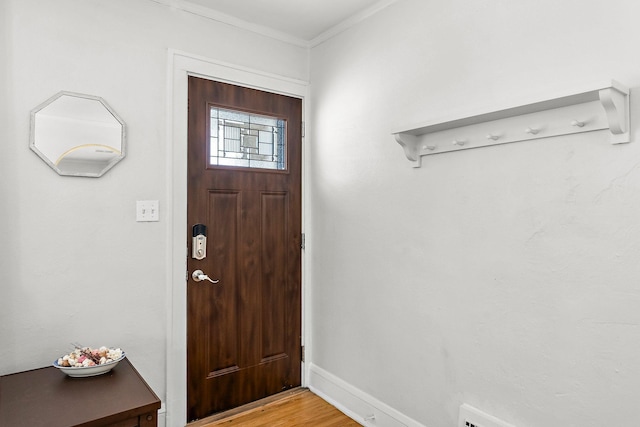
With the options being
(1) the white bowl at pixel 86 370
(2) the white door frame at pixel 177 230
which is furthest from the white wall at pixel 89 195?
(1) the white bowl at pixel 86 370

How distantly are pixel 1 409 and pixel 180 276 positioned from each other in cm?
101

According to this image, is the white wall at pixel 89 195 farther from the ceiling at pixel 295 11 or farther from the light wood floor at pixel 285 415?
the light wood floor at pixel 285 415

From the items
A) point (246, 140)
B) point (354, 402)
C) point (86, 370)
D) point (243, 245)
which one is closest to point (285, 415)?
point (354, 402)

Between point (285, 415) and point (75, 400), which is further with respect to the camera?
point (285, 415)

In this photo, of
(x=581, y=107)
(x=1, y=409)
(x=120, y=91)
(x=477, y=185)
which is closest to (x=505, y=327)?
(x=477, y=185)

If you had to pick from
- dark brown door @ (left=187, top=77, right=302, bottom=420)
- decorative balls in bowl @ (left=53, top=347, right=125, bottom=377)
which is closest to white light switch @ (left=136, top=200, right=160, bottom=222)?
dark brown door @ (left=187, top=77, right=302, bottom=420)

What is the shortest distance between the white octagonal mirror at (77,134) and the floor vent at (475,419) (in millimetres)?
2174

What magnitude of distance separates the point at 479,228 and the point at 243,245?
148 cm

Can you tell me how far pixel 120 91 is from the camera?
7.29 ft

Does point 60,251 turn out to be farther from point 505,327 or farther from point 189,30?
point 505,327

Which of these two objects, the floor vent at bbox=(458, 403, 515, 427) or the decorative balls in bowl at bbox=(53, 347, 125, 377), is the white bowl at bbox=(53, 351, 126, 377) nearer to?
the decorative balls in bowl at bbox=(53, 347, 125, 377)

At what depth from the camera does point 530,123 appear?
5.45 ft

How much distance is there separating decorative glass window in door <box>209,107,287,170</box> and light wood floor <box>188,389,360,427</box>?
5.16 ft

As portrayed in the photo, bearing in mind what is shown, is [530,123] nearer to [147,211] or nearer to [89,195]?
[147,211]
